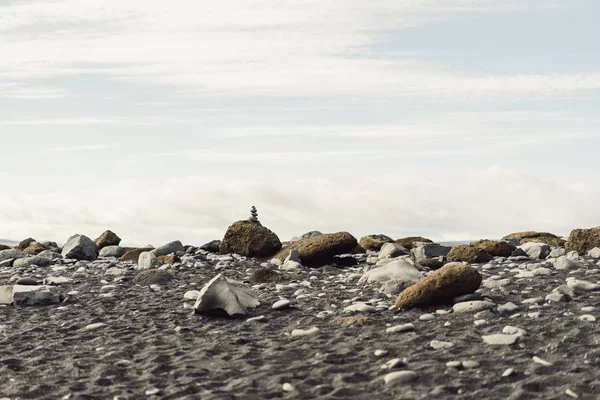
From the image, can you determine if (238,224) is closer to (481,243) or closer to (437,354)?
(481,243)

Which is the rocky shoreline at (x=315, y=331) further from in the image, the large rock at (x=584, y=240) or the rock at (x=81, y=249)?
the rock at (x=81, y=249)

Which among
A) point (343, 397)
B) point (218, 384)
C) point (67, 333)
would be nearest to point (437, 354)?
point (343, 397)

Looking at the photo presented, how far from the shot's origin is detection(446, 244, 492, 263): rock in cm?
1163

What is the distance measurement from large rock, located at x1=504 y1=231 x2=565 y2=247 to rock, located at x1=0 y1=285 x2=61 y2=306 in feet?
31.9

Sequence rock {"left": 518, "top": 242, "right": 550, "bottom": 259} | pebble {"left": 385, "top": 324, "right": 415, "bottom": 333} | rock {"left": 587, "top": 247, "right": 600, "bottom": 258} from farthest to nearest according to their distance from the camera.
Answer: rock {"left": 518, "top": 242, "right": 550, "bottom": 259}
rock {"left": 587, "top": 247, "right": 600, "bottom": 258}
pebble {"left": 385, "top": 324, "right": 415, "bottom": 333}

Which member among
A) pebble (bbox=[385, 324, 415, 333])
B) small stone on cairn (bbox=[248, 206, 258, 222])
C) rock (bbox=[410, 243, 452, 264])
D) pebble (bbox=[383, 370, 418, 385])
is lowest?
pebble (bbox=[383, 370, 418, 385])

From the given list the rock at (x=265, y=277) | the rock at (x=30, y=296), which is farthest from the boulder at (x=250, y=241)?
the rock at (x=30, y=296)

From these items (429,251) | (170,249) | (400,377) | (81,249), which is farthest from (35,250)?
(400,377)

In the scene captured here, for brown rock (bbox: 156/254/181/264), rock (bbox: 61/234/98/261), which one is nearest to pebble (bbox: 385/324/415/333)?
brown rock (bbox: 156/254/181/264)

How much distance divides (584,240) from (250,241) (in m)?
6.18

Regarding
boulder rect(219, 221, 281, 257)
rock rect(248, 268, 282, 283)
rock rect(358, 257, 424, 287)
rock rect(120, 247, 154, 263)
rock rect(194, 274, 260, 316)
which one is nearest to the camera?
rock rect(194, 274, 260, 316)

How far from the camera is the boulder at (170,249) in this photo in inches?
550

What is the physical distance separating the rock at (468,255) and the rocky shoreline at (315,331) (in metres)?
0.02

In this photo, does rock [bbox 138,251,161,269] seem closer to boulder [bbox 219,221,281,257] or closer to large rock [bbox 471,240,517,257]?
→ boulder [bbox 219,221,281,257]
